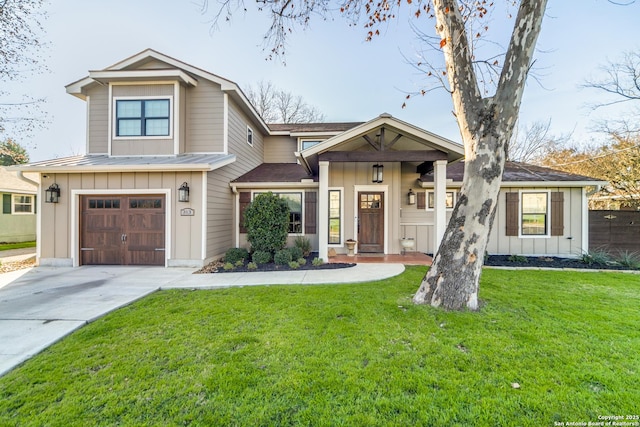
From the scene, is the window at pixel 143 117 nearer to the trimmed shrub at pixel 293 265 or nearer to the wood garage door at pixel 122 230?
the wood garage door at pixel 122 230

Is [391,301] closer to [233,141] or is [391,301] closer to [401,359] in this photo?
[401,359]

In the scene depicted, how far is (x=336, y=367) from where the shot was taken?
8.59 feet

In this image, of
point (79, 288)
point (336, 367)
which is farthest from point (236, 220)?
point (336, 367)

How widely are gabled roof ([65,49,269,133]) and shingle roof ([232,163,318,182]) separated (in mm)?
2746

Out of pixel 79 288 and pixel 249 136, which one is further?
pixel 249 136

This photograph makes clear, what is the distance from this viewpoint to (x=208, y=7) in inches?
208

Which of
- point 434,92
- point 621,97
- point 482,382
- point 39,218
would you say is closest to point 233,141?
point 39,218

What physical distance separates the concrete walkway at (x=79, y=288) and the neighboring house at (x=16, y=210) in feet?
28.0

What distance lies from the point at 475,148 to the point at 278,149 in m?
9.93

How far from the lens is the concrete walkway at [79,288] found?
131 inches

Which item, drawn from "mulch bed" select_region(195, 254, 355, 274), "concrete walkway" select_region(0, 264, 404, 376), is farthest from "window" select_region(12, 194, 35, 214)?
"mulch bed" select_region(195, 254, 355, 274)

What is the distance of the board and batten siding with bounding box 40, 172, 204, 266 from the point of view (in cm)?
743

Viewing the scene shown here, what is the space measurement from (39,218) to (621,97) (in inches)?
792

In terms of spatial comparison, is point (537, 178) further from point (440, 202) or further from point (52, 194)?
point (52, 194)
